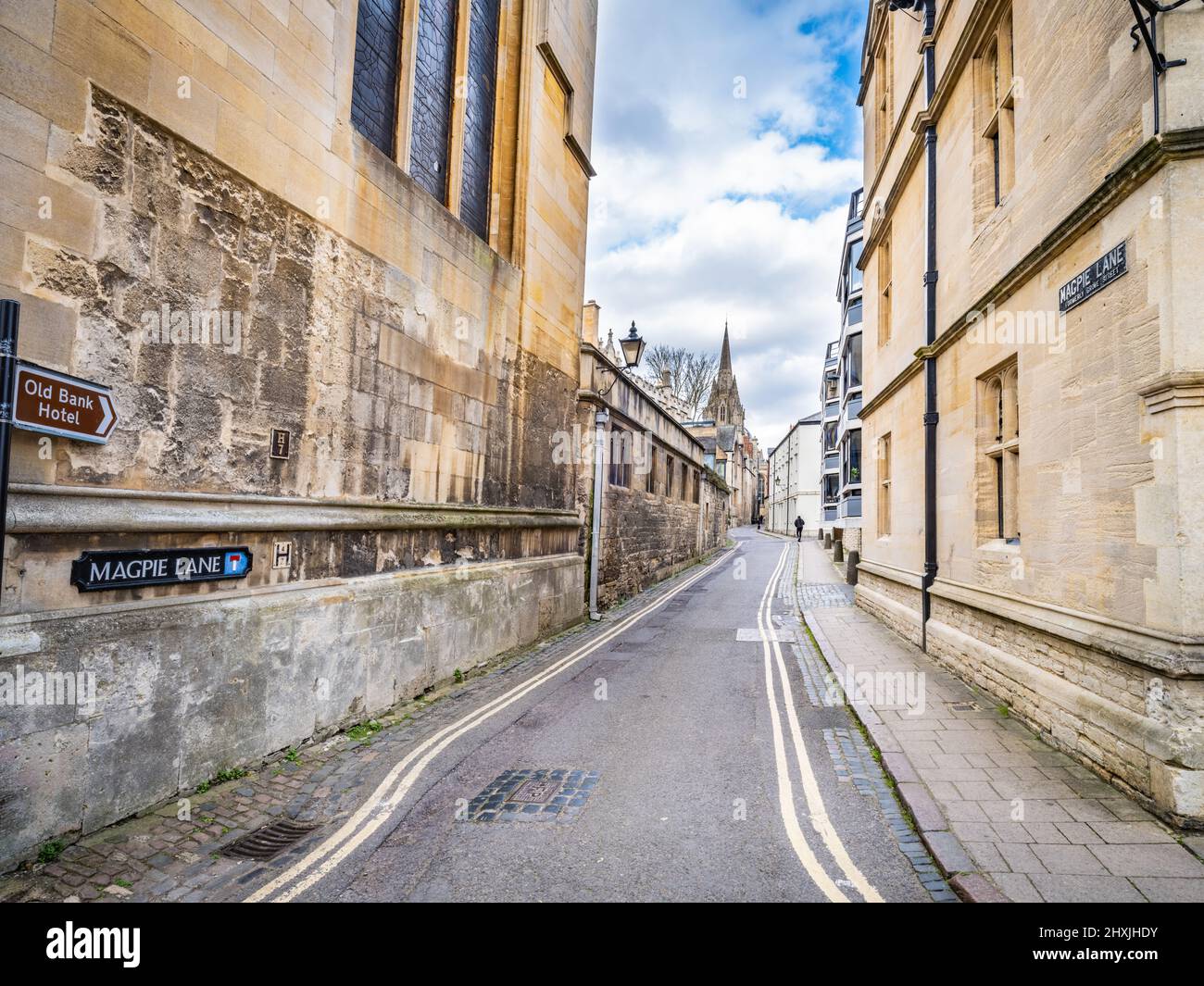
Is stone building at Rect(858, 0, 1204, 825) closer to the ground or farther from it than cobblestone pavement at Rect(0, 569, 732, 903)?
farther from it

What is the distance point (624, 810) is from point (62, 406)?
178 inches

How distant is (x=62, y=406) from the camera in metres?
3.83

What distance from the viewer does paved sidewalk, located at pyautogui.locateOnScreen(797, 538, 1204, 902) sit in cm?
348

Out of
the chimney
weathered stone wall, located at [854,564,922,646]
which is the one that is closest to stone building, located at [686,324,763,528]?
the chimney

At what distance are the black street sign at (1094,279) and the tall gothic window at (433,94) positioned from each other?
7281 mm

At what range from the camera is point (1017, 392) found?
6.88m

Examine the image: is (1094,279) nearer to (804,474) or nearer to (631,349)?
(631,349)

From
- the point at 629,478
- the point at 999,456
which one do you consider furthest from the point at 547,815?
the point at 629,478

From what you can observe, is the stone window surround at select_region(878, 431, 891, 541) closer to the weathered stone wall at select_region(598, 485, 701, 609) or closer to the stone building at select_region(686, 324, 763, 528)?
the weathered stone wall at select_region(598, 485, 701, 609)

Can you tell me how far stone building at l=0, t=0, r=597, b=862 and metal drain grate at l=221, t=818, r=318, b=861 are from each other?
0.80 m

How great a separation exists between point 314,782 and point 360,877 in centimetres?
172
